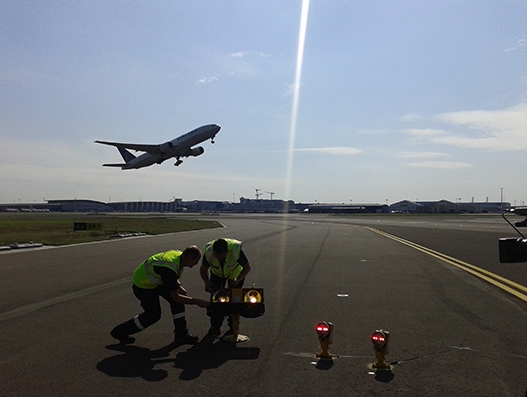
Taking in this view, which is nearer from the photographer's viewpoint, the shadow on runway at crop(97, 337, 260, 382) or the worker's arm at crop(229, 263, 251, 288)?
the shadow on runway at crop(97, 337, 260, 382)

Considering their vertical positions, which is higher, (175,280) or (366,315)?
(175,280)

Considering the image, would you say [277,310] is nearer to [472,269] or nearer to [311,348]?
[311,348]

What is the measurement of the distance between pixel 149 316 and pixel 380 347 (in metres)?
3.28

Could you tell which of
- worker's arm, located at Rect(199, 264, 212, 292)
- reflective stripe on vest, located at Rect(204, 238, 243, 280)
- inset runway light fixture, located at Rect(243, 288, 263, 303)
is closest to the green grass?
worker's arm, located at Rect(199, 264, 212, 292)

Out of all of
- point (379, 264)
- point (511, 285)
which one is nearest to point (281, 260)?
point (379, 264)

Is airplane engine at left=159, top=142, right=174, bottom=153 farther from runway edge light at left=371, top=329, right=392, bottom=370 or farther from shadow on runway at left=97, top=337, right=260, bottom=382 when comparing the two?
runway edge light at left=371, top=329, right=392, bottom=370

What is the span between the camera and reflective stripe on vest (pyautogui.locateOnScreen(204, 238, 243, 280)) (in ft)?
26.6

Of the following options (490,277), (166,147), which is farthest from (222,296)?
(166,147)

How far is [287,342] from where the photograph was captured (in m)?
7.52

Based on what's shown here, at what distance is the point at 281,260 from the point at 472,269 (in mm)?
6678

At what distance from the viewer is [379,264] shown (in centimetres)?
1859

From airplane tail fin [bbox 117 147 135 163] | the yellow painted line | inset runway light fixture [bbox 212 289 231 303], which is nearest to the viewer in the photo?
inset runway light fixture [bbox 212 289 231 303]

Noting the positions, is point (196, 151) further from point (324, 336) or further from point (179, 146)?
point (324, 336)

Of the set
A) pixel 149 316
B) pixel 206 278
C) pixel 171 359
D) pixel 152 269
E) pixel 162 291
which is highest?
pixel 152 269
